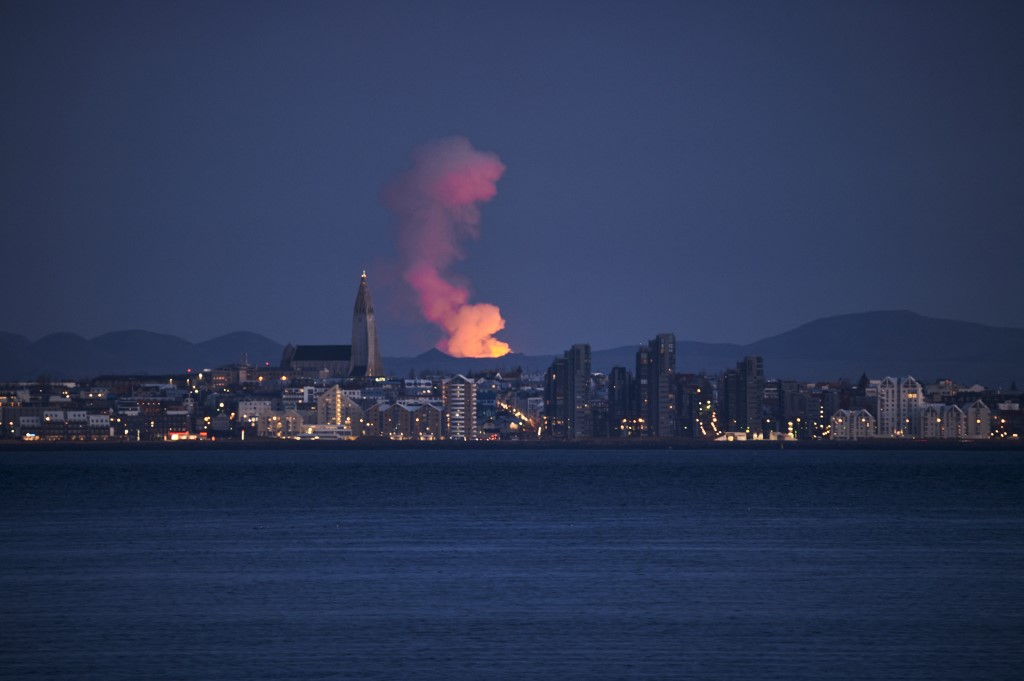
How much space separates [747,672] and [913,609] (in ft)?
26.9

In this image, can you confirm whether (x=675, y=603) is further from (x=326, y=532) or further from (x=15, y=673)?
(x=326, y=532)

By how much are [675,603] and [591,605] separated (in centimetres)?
182

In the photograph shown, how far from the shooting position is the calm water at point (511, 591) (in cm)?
2586

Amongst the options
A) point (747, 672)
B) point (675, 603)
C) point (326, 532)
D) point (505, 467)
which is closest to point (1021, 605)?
point (675, 603)

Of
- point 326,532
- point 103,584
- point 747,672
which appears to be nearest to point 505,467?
point 326,532

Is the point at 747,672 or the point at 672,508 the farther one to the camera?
the point at 672,508

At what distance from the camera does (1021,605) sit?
1259 inches

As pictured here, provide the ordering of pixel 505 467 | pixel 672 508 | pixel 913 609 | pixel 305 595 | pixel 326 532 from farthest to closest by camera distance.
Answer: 1. pixel 505 467
2. pixel 672 508
3. pixel 326 532
4. pixel 305 595
5. pixel 913 609

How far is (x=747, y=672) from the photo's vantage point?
2486 cm

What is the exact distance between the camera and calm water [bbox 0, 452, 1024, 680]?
25859 mm

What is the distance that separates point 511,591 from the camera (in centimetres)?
3453

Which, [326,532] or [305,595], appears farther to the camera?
[326,532]

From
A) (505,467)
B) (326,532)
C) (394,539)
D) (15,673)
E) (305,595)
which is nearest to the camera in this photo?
(15,673)

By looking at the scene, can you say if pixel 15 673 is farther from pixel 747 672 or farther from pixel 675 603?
pixel 675 603
